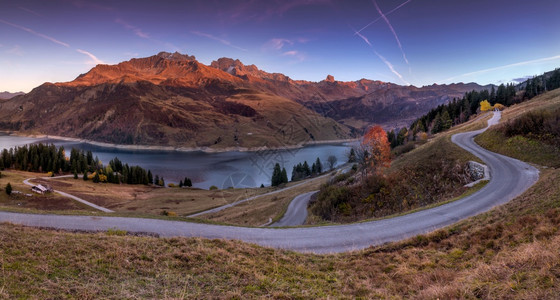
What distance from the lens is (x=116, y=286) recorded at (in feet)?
21.9

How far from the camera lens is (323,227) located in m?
16.8

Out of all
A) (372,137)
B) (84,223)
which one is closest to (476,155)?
(372,137)

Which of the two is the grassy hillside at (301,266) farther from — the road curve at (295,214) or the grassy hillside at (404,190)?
the road curve at (295,214)

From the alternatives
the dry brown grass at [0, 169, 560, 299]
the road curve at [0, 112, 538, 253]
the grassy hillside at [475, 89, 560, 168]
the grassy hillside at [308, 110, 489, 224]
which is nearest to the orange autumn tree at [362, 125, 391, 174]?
the grassy hillside at [308, 110, 489, 224]

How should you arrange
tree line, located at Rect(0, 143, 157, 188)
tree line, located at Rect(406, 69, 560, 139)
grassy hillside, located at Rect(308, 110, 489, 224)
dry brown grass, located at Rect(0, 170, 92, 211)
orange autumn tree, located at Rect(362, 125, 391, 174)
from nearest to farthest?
grassy hillside, located at Rect(308, 110, 489, 224) → orange autumn tree, located at Rect(362, 125, 391, 174) → dry brown grass, located at Rect(0, 170, 92, 211) → tree line, located at Rect(0, 143, 157, 188) → tree line, located at Rect(406, 69, 560, 139)

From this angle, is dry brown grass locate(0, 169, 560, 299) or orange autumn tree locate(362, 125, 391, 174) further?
orange autumn tree locate(362, 125, 391, 174)

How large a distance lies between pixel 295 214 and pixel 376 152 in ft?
53.7

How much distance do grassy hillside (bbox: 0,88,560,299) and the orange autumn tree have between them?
86.2ft

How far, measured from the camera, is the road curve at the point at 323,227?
561 inches

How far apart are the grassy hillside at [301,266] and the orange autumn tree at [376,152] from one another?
26262 millimetres

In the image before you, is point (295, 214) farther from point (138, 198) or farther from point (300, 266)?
point (138, 198)

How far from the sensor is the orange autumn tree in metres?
38.1

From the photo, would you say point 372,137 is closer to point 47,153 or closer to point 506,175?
point 506,175

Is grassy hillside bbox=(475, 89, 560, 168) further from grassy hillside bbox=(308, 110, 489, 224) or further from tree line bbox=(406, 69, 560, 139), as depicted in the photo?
tree line bbox=(406, 69, 560, 139)
